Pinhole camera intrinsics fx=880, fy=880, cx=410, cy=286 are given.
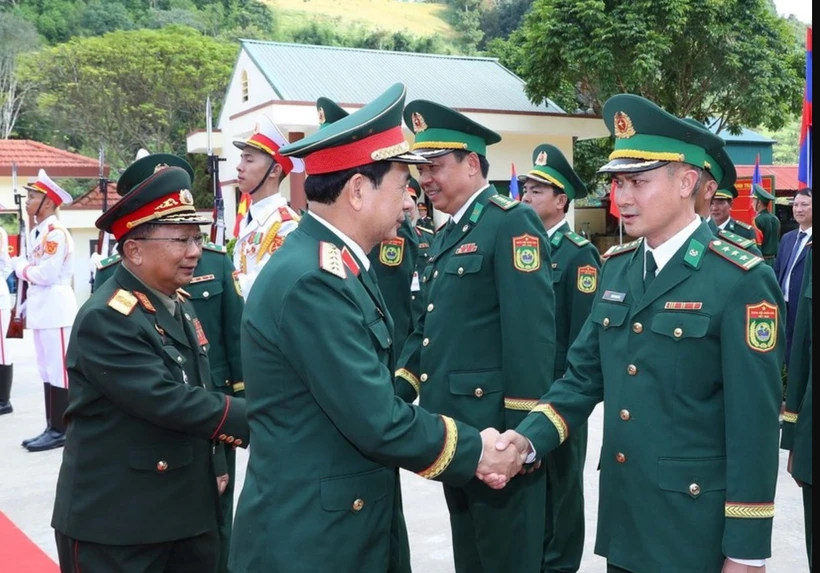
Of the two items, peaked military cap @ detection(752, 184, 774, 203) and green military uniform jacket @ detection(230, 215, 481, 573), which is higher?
peaked military cap @ detection(752, 184, 774, 203)

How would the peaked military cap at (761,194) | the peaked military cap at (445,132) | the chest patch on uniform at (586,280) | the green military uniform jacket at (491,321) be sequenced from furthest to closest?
the peaked military cap at (761,194), the chest patch on uniform at (586,280), the peaked military cap at (445,132), the green military uniform jacket at (491,321)

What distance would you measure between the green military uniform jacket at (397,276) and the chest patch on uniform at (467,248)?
1.92m

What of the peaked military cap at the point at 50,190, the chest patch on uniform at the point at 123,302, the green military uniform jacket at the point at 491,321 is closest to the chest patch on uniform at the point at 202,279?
the green military uniform jacket at the point at 491,321

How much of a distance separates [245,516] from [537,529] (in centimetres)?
149

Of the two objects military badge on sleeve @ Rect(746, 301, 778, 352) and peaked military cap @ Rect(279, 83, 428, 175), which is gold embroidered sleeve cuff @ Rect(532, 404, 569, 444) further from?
peaked military cap @ Rect(279, 83, 428, 175)

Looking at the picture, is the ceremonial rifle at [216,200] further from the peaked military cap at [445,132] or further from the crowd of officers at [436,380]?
the peaked military cap at [445,132]

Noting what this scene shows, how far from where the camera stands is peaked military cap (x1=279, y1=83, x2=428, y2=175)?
2168mm

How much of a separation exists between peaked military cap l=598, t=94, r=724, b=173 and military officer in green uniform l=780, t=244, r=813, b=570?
3.53 ft

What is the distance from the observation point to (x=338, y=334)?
204cm

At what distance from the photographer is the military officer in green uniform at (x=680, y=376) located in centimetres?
222

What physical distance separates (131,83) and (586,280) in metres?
31.4

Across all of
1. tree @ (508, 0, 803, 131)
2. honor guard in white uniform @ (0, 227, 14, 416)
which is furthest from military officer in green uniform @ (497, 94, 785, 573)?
tree @ (508, 0, 803, 131)

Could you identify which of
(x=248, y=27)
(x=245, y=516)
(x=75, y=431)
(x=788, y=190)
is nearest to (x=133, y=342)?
(x=75, y=431)

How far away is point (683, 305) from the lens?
2375mm
